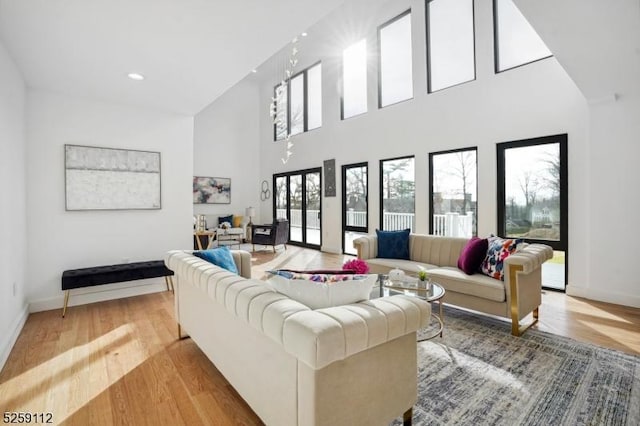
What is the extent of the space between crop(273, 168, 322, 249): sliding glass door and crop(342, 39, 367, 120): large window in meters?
1.74

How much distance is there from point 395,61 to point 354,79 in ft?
3.73

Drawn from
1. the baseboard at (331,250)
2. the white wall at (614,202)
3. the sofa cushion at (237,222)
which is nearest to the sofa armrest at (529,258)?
the white wall at (614,202)

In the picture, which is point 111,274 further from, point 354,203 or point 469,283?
point 354,203

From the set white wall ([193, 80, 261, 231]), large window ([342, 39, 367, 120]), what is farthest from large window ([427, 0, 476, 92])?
white wall ([193, 80, 261, 231])

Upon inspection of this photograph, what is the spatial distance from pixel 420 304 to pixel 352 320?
0.47m

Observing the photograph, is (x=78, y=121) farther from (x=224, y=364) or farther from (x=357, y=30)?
(x=357, y=30)

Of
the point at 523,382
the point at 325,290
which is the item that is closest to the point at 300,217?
the point at 523,382

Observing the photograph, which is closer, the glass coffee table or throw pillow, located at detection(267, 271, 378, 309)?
throw pillow, located at detection(267, 271, 378, 309)

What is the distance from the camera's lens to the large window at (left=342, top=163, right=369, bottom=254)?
274 inches

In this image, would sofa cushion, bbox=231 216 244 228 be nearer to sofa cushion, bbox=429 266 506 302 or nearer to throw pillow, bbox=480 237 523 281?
sofa cushion, bbox=429 266 506 302

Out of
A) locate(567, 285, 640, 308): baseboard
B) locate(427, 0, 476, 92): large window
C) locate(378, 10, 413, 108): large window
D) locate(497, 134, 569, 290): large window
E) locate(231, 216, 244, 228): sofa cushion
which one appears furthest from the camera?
locate(231, 216, 244, 228): sofa cushion

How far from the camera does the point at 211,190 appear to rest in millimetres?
9242

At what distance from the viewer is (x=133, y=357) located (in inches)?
97.3

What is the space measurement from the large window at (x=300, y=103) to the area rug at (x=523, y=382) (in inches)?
263
